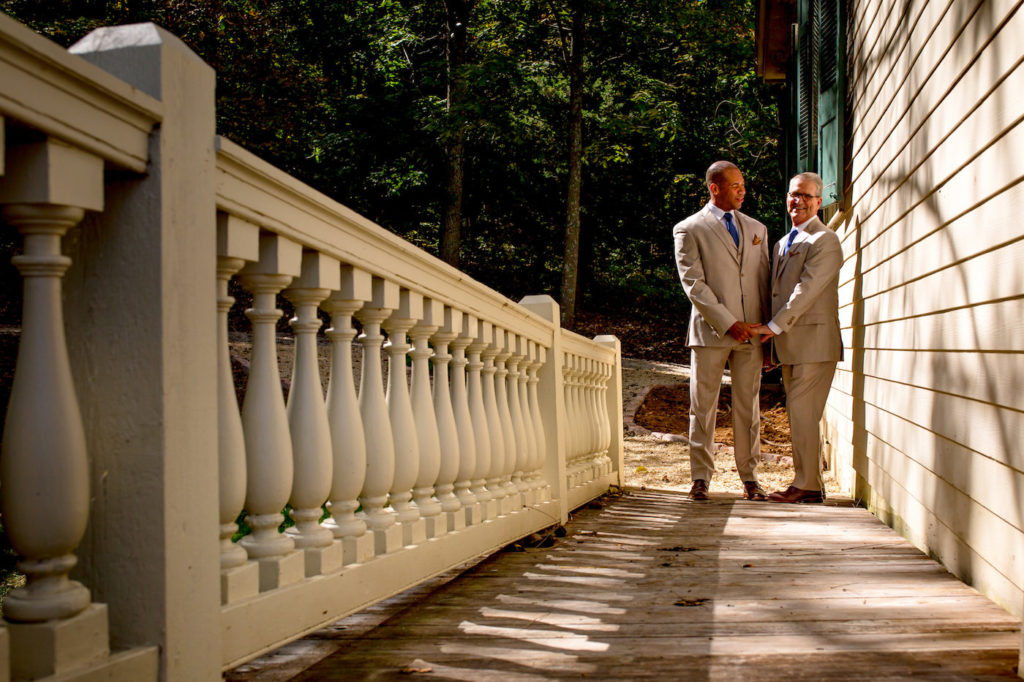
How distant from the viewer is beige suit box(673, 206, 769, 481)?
211 inches

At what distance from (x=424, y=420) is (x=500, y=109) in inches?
541

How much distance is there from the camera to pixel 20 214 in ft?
4.31

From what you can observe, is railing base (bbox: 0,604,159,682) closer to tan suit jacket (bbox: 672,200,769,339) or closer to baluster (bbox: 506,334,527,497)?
baluster (bbox: 506,334,527,497)

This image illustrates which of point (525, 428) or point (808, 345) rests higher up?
point (808, 345)

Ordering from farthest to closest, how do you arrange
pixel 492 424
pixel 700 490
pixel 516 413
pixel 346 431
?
1. pixel 700 490
2. pixel 516 413
3. pixel 492 424
4. pixel 346 431

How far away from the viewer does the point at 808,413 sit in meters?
5.18

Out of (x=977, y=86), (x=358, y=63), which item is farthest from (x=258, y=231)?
(x=358, y=63)

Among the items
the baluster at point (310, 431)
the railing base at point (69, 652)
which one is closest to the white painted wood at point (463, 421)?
the baluster at point (310, 431)

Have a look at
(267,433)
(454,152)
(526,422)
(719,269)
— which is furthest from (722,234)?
(454,152)

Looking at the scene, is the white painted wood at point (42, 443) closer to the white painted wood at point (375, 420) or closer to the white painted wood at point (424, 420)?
the white painted wood at point (375, 420)

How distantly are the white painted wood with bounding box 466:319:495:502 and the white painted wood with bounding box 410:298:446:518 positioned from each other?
43 centimetres

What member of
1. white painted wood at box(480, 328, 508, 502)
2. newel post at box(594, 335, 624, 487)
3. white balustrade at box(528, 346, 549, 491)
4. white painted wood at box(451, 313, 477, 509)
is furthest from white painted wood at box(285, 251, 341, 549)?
newel post at box(594, 335, 624, 487)

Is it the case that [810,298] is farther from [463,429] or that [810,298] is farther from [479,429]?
[463,429]

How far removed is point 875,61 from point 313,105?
37.1ft
